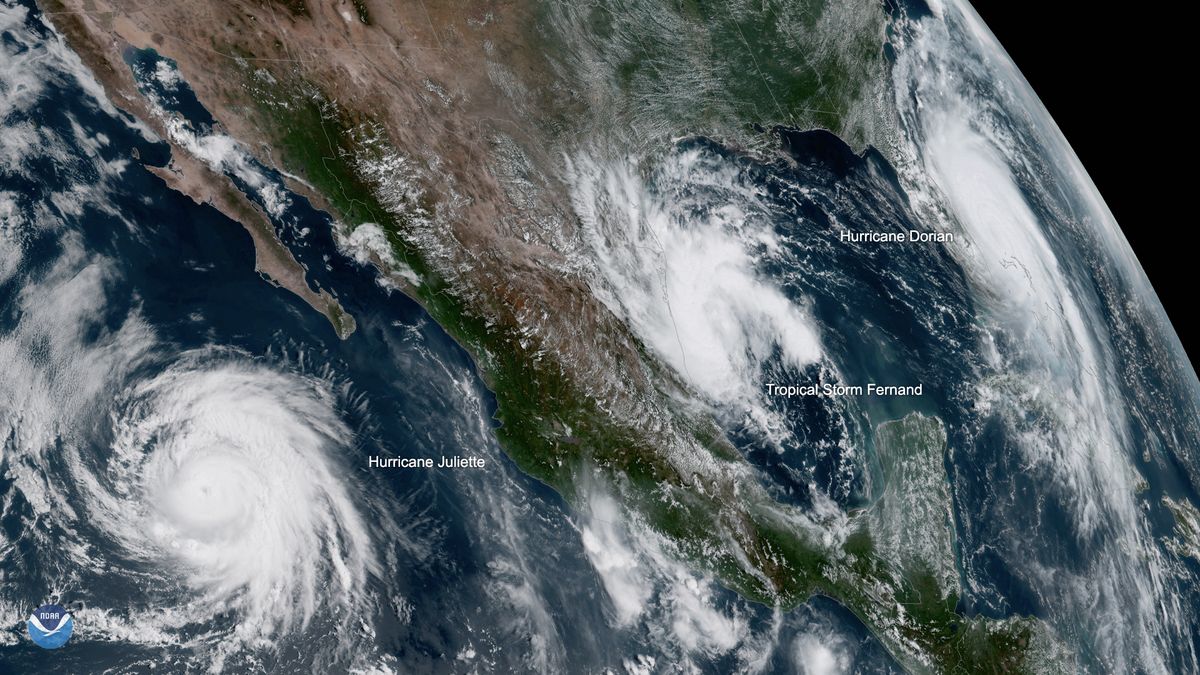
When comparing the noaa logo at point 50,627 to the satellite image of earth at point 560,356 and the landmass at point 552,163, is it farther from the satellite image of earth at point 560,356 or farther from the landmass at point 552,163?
the landmass at point 552,163

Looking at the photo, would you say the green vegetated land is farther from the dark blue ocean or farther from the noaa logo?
the noaa logo

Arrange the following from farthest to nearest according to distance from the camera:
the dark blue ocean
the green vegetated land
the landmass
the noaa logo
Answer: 1. the landmass
2. the green vegetated land
3. the dark blue ocean
4. the noaa logo

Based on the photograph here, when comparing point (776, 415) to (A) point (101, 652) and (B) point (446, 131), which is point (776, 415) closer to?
Result: (B) point (446, 131)

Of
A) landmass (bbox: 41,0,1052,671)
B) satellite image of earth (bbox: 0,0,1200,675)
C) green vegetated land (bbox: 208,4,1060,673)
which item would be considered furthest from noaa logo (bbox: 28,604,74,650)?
green vegetated land (bbox: 208,4,1060,673)

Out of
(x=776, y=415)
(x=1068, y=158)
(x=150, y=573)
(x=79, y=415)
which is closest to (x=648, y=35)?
(x=776, y=415)

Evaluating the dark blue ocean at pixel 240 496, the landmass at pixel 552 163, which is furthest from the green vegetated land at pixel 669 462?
the dark blue ocean at pixel 240 496

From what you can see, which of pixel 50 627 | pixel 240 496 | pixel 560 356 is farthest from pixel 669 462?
pixel 50 627
